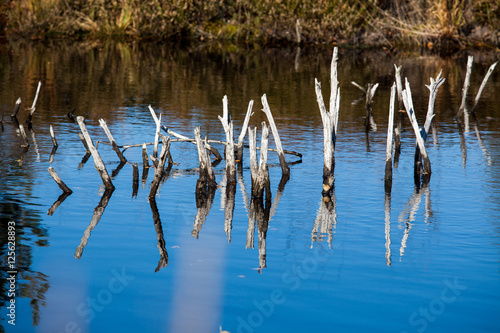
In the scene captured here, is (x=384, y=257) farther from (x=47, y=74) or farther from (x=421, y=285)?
(x=47, y=74)

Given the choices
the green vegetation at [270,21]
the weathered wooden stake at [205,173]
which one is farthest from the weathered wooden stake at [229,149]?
the green vegetation at [270,21]

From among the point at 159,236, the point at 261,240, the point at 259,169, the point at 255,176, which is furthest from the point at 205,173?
the point at 261,240

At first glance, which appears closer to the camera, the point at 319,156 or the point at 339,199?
the point at 339,199

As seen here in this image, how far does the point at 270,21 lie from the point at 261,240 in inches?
1546

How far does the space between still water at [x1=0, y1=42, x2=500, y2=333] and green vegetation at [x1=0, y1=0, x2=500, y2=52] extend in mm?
24476

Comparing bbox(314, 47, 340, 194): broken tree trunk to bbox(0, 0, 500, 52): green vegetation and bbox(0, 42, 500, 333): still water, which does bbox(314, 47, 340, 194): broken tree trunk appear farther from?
bbox(0, 0, 500, 52): green vegetation

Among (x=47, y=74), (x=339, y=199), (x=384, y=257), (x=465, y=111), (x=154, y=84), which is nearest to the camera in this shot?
(x=384, y=257)

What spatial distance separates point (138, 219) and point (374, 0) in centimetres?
3773

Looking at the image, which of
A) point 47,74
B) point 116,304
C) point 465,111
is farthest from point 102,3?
point 116,304

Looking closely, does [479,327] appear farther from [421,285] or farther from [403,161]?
[403,161]

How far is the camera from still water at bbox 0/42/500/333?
8.17 meters

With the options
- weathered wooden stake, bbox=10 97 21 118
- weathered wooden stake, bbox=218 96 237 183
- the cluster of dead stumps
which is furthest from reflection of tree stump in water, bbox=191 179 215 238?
weathered wooden stake, bbox=10 97 21 118

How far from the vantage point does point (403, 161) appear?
15.4 metres

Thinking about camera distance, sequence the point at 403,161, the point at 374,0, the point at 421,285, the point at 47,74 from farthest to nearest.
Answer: the point at 374,0
the point at 47,74
the point at 403,161
the point at 421,285
